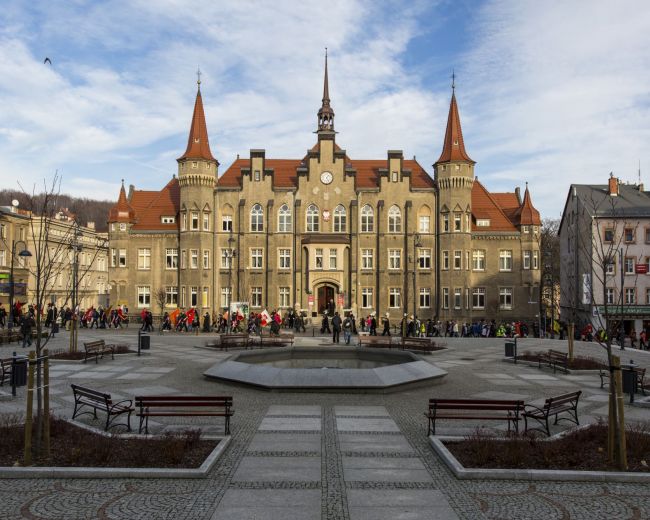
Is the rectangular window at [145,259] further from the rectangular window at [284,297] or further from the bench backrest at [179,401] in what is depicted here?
the bench backrest at [179,401]

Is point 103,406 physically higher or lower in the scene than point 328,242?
lower

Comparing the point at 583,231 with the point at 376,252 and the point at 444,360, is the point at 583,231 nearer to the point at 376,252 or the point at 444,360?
the point at 376,252

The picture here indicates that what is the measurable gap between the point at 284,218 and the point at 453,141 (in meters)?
17.7

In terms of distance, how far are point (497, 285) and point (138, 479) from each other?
50.4 m

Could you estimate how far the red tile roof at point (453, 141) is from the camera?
55.0m

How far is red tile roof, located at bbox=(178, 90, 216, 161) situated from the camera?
5531 centimetres

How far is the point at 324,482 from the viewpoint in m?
9.77

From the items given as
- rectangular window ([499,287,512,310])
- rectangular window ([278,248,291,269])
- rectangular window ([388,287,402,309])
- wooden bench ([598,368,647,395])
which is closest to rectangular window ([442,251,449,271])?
rectangular window ([388,287,402,309])

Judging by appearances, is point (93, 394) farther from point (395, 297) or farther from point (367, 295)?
point (395, 297)

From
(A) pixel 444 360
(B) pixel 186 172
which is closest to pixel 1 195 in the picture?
(B) pixel 186 172

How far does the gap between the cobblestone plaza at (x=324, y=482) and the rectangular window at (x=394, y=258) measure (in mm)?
37734

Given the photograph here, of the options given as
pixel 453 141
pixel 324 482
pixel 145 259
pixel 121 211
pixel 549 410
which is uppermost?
pixel 453 141

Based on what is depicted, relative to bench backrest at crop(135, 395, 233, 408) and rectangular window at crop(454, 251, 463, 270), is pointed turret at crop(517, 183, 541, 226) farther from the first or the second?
bench backrest at crop(135, 395, 233, 408)

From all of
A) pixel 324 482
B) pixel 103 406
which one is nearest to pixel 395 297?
pixel 103 406
